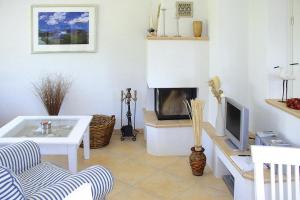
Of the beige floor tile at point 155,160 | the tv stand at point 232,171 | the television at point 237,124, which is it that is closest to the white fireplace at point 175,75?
the beige floor tile at point 155,160

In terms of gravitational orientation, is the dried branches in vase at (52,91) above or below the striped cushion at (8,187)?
above

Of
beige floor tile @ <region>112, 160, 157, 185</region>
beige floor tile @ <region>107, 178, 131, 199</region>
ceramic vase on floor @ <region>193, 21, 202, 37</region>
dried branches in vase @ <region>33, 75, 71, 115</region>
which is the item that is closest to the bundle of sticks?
beige floor tile @ <region>112, 160, 157, 185</region>

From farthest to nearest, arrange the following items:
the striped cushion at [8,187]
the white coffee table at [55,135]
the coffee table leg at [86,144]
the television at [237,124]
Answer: the coffee table leg at [86,144] < the white coffee table at [55,135] < the television at [237,124] < the striped cushion at [8,187]

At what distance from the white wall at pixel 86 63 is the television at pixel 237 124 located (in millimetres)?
2064

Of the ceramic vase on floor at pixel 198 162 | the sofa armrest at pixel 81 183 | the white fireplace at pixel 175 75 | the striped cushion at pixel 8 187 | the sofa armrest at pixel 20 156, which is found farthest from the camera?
the white fireplace at pixel 175 75

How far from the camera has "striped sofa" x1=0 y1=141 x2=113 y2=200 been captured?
162cm

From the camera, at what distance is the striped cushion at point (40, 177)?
7.70 feet

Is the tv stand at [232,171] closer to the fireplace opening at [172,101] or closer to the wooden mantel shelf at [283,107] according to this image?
the wooden mantel shelf at [283,107]

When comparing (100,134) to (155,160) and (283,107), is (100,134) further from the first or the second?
(283,107)

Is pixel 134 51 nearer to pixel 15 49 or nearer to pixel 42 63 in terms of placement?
pixel 42 63

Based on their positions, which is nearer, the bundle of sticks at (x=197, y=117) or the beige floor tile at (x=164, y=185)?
the beige floor tile at (x=164, y=185)

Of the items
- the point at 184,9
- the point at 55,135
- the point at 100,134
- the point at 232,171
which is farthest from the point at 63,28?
the point at 232,171

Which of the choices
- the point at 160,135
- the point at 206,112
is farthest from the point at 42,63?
the point at 206,112

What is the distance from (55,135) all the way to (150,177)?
1.06m
